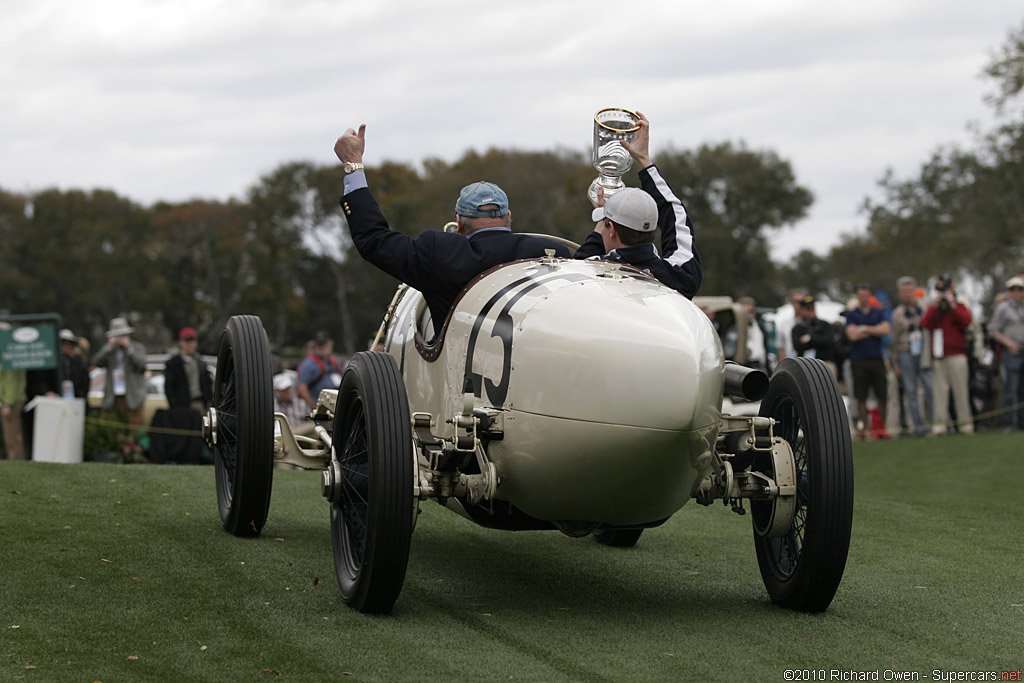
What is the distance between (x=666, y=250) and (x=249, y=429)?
253cm

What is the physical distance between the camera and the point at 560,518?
4.86 metres

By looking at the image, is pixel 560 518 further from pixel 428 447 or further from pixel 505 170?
pixel 505 170

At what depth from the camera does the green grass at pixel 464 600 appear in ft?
14.4

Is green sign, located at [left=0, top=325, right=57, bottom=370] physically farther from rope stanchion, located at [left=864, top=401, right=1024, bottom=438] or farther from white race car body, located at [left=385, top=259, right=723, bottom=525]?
white race car body, located at [left=385, top=259, right=723, bottom=525]

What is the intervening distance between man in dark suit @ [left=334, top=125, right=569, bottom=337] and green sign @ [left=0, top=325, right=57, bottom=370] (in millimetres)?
10168

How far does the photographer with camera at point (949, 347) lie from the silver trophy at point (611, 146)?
32.6 ft

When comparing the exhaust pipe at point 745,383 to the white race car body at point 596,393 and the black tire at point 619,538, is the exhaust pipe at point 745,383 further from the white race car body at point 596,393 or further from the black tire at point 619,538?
the black tire at point 619,538

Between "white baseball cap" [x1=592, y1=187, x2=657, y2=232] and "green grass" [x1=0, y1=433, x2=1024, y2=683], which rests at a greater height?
"white baseball cap" [x1=592, y1=187, x2=657, y2=232]

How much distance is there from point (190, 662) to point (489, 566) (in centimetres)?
233

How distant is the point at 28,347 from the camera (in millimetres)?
14758

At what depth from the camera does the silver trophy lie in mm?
6293

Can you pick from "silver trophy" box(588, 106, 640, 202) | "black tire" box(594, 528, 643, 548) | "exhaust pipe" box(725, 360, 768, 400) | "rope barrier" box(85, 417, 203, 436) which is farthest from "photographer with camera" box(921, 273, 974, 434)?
"exhaust pipe" box(725, 360, 768, 400)

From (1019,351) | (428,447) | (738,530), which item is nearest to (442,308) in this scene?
(428,447)

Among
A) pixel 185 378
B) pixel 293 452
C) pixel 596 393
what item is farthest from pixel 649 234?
pixel 185 378
